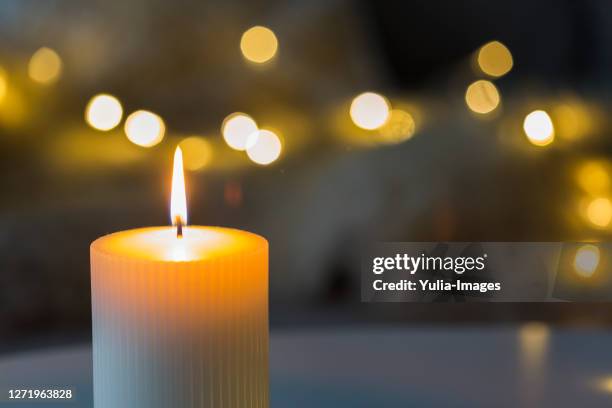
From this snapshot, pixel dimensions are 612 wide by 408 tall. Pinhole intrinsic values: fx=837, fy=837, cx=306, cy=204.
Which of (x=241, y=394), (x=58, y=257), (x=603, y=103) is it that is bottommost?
(x=241, y=394)

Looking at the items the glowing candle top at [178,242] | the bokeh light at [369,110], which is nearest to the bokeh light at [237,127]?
the bokeh light at [369,110]

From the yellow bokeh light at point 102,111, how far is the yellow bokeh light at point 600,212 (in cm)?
56

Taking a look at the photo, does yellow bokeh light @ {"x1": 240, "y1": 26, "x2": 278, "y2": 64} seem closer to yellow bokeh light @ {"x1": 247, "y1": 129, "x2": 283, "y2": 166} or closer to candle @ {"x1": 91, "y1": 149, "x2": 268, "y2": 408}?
yellow bokeh light @ {"x1": 247, "y1": 129, "x2": 283, "y2": 166}

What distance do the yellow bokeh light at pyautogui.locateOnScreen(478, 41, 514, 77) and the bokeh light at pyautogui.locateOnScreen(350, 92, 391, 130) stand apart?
119mm

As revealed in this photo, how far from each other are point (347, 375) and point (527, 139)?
1.20 ft

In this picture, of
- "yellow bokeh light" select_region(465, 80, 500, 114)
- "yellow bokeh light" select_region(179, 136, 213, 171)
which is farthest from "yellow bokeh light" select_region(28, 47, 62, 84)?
"yellow bokeh light" select_region(465, 80, 500, 114)

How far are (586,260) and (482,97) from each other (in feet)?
0.73

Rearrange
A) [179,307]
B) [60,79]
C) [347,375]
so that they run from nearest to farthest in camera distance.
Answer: [179,307] < [347,375] < [60,79]

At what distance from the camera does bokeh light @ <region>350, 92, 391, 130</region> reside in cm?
97

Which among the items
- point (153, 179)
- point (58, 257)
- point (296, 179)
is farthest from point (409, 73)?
point (58, 257)

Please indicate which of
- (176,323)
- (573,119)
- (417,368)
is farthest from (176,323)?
(573,119)

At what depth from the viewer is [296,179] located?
101 centimetres

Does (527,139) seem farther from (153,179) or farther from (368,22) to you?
Answer: (153,179)

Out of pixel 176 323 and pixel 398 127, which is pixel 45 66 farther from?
pixel 176 323
